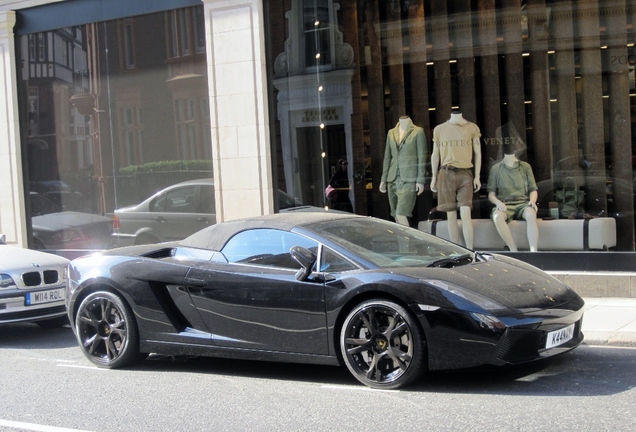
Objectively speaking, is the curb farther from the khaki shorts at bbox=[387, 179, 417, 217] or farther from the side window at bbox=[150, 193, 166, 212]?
the side window at bbox=[150, 193, 166, 212]

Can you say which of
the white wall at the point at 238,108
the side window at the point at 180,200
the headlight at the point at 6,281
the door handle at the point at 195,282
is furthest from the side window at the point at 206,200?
the door handle at the point at 195,282

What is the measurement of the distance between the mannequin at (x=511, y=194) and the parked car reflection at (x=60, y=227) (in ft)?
23.2

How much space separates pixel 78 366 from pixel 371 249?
309 cm

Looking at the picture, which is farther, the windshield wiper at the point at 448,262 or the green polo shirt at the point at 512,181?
the green polo shirt at the point at 512,181

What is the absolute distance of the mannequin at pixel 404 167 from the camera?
1200 centimetres

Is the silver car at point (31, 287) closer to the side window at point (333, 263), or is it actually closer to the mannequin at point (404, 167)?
the side window at point (333, 263)

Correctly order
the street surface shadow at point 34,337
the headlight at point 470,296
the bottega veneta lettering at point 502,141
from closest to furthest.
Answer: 1. the headlight at point 470,296
2. the street surface shadow at point 34,337
3. the bottega veneta lettering at point 502,141

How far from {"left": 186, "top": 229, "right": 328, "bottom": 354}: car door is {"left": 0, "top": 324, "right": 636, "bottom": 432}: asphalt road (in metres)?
0.39

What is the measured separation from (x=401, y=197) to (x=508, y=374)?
239 inches

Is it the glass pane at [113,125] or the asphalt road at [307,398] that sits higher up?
the glass pane at [113,125]

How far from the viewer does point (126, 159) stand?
1420cm

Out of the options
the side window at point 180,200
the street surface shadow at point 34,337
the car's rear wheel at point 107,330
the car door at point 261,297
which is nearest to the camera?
the car door at point 261,297

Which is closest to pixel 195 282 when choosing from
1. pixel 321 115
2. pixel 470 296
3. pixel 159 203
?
pixel 470 296

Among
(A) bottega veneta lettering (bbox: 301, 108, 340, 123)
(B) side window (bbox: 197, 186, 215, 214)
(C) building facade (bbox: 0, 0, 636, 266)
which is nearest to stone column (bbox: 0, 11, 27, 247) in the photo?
(C) building facade (bbox: 0, 0, 636, 266)
